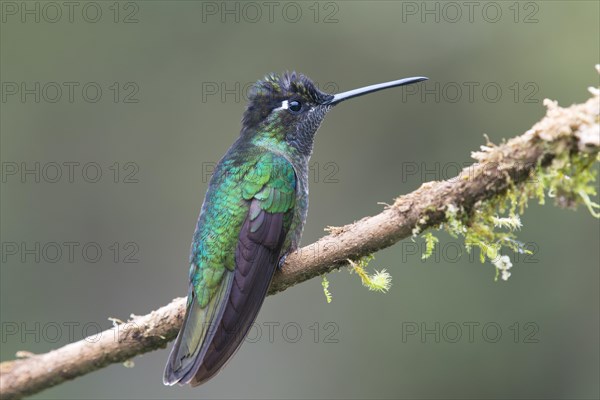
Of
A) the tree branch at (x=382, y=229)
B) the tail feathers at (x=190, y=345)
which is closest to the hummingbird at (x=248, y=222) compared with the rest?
the tail feathers at (x=190, y=345)

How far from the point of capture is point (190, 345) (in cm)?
393

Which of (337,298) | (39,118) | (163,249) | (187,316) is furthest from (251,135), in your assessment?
(39,118)

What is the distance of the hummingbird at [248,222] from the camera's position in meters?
3.97

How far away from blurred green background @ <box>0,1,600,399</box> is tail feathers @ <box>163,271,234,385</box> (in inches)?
200

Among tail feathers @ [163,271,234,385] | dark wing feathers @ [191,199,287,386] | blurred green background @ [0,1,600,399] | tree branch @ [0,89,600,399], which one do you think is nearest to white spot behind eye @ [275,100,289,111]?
dark wing feathers @ [191,199,287,386]

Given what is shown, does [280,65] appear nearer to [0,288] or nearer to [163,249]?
[163,249]

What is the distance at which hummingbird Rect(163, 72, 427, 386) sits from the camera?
3.97m

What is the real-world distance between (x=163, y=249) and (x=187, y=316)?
6.42 m

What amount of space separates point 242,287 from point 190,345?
443 millimetres

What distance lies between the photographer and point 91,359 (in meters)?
3.70

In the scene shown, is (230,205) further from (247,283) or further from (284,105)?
(284,105)

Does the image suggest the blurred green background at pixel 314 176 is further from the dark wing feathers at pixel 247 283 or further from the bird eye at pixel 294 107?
the dark wing feathers at pixel 247 283

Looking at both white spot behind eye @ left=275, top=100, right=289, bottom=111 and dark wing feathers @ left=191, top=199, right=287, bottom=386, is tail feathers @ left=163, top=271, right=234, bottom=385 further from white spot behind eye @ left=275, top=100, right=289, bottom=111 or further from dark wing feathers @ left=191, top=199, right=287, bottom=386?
white spot behind eye @ left=275, top=100, right=289, bottom=111

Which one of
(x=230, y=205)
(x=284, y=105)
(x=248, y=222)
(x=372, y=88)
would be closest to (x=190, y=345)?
(x=248, y=222)
